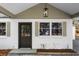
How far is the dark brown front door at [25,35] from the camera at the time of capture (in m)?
13.9

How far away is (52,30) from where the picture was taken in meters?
14.0

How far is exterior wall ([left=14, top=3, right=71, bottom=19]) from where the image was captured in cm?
1358

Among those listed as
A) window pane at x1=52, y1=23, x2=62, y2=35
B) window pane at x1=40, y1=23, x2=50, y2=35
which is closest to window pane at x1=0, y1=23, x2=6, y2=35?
window pane at x1=40, y1=23, x2=50, y2=35

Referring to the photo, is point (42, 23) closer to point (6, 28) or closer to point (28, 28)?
point (28, 28)

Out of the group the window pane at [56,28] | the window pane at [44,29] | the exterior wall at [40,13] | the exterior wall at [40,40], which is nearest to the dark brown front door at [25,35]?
the exterior wall at [40,40]

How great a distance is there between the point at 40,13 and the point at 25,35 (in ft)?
6.47

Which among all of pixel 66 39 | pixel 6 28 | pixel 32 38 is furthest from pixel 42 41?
pixel 6 28

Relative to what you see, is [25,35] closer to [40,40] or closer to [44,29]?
[40,40]

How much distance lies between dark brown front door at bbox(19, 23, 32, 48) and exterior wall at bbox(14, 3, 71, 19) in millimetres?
650

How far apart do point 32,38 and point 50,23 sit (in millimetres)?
1666

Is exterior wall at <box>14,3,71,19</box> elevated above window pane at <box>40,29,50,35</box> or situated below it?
above

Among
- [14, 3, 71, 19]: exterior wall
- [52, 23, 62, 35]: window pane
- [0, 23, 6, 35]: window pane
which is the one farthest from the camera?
[52, 23, 62, 35]: window pane

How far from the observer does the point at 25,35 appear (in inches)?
555

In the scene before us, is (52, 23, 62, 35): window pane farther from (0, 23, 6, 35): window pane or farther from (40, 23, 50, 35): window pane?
(0, 23, 6, 35): window pane
